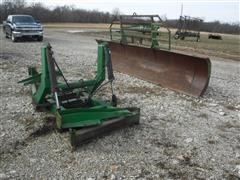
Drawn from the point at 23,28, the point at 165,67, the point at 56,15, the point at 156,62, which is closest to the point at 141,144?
the point at 165,67

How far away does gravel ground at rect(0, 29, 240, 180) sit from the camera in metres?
4.16

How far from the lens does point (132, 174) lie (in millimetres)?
4086

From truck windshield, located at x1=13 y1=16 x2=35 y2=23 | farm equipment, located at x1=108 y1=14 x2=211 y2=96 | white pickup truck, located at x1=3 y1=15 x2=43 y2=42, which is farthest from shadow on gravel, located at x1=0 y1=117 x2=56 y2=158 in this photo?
truck windshield, located at x1=13 y1=16 x2=35 y2=23

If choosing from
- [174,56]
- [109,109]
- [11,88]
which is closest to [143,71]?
[174,56]

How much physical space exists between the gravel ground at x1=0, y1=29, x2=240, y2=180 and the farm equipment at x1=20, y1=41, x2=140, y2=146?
175mm

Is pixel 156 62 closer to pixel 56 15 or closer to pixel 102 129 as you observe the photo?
pixel 102 129

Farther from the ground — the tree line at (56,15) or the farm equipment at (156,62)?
the tree line at (56,15)

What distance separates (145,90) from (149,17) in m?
3.23

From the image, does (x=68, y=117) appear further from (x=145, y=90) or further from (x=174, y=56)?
(x=174, y=56)

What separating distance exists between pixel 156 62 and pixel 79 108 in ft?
14.3

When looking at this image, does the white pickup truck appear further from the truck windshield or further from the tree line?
the tree line

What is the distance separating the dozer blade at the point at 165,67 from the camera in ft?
25.0

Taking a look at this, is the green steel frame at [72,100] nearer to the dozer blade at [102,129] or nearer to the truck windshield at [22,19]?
the dozer blade at [102,129]

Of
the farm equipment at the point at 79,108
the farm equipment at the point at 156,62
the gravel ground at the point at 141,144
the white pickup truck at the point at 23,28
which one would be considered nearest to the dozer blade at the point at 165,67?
the farm equipment at the point at 156,62
